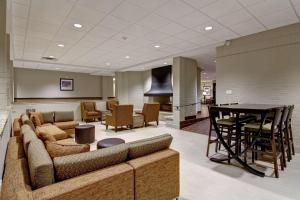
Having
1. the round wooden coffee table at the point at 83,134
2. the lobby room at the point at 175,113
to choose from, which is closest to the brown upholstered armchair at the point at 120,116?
the lobby room at the point at 175,113

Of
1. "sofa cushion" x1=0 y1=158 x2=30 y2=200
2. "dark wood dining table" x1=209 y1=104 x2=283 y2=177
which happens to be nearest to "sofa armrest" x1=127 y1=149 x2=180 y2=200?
"sofa cushion" x1=0 y1=158 x2=30 y2=200

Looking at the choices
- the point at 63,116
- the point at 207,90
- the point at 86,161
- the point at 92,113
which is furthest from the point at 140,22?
the point at 207,90

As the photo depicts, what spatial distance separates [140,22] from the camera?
3.41 metres

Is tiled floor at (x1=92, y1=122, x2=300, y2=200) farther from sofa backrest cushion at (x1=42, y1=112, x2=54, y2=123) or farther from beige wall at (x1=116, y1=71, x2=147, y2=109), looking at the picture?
beige wall at (x1=116, y1=71, x2=147, y2=109)

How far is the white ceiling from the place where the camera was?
9.04 feet

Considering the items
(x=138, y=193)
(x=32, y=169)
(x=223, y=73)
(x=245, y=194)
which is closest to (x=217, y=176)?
(x=245, y=194)

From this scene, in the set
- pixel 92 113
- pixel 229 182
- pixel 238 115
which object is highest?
pixel 238 115

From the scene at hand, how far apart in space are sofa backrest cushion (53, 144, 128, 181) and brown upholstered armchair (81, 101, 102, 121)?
6.06m

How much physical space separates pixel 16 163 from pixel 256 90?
4767 millimetres

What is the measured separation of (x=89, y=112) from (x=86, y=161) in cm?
625

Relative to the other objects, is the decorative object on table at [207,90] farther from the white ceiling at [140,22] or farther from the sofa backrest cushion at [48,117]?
the sofa backrest cushion at [48,117]

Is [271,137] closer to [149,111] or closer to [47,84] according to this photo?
[149,111]

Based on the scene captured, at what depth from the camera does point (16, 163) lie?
1.58 meters

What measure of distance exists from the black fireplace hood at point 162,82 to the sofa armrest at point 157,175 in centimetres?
590
